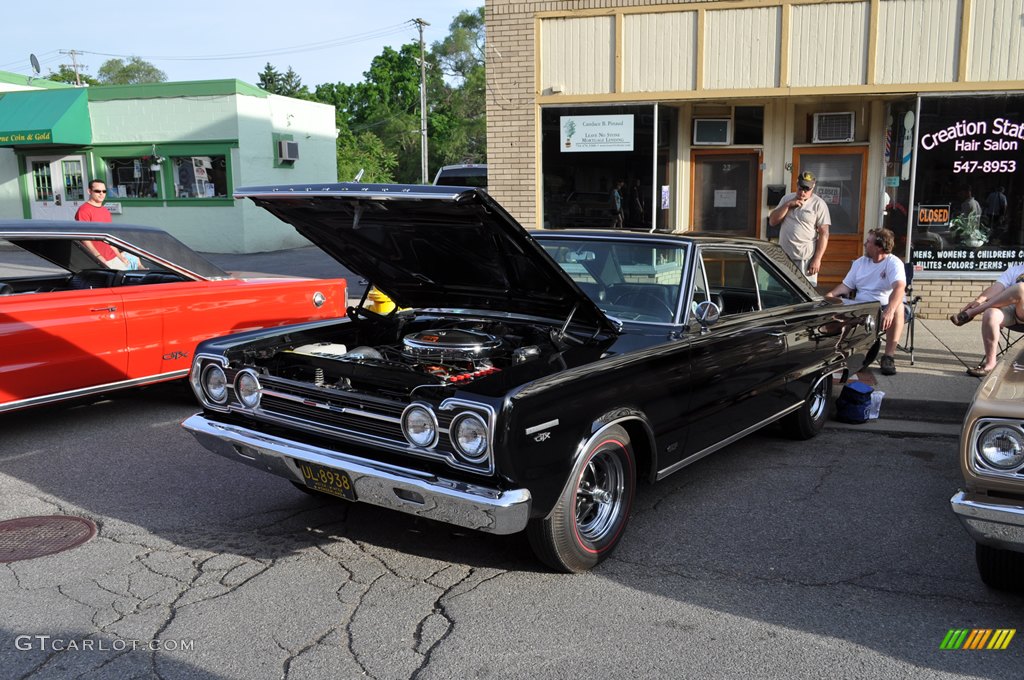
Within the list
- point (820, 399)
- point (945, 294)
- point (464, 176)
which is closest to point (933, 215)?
point (945, 294)

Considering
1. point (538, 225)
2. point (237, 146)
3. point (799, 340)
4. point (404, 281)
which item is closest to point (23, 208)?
point (237, 146)

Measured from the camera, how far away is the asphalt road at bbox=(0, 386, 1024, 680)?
311 cm

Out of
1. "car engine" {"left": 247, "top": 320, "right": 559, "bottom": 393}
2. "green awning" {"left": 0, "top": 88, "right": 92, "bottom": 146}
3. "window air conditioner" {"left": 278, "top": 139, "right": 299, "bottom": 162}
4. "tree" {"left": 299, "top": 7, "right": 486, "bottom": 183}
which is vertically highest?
"tree" {"left": 299, "top": 7, "right": 486, "bottom": 183}

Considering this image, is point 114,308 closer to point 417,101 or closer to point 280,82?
point 417,101

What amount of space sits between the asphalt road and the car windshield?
1092 mm

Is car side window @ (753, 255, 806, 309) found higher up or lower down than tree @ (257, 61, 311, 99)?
lower down

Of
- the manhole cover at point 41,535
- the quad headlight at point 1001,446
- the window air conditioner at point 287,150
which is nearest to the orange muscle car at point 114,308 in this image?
the manhole cover at point 41,535

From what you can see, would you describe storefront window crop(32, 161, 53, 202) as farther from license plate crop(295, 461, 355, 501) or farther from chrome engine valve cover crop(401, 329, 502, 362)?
license plate crop(295, 461, 355, 501)

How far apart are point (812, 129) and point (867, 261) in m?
4.13

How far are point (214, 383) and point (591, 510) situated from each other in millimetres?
1980

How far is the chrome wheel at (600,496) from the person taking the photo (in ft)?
12.8

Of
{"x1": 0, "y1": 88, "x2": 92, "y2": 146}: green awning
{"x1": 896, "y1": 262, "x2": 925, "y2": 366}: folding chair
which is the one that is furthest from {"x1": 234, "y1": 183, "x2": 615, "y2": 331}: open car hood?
{"x1": 0, "y1": 88, "x2": 92, "y2": 146}: green awning

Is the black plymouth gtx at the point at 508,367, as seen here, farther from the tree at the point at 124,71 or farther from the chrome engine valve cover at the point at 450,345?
the tree at the point at 124,71

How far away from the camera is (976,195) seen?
1034 cm
